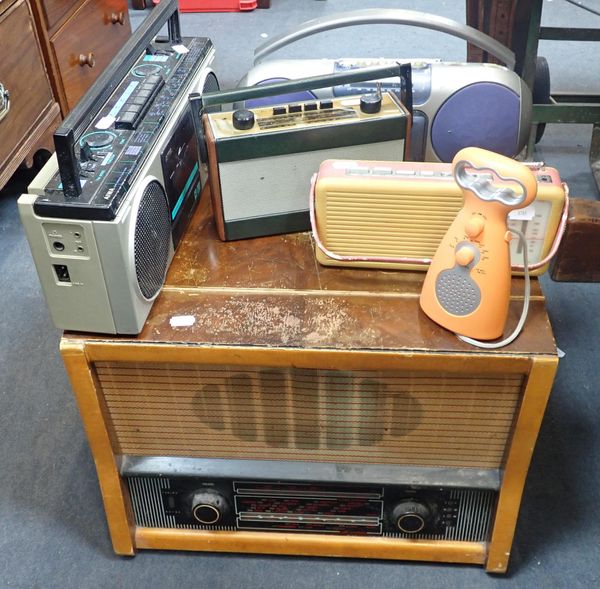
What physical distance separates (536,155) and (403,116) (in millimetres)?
1254

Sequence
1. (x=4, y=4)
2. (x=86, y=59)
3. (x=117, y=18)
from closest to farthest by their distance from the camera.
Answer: (x=4, y=4), (x=86, y=59), (x=117, y=18)

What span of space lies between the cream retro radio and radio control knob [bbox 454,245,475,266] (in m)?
0.21

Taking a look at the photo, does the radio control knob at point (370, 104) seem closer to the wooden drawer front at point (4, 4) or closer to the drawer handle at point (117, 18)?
the wooden drawer front at point (4, 4)

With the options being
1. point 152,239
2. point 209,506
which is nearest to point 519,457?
point 209,506

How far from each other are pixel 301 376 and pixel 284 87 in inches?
14.0

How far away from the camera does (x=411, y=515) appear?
986 mm

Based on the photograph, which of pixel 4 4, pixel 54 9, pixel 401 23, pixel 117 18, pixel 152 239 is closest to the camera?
pixel 152 239

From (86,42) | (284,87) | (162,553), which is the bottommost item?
(162,553)

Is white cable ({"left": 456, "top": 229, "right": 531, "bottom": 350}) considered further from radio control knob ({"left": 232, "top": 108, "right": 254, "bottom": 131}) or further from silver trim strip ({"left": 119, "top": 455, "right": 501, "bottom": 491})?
radio control knob ({"left": 232, "top": 108, "right": 254, "bottom": 131})

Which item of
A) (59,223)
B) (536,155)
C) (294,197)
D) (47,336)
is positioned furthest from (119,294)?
(536,155)

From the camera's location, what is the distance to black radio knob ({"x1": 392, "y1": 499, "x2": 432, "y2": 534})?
0.98m

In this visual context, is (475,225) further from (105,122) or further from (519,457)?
(105,122)

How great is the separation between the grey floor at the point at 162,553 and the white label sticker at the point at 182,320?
433 mm

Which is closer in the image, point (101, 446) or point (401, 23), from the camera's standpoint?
point (101, 446)
